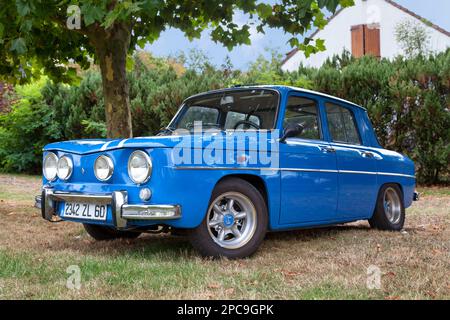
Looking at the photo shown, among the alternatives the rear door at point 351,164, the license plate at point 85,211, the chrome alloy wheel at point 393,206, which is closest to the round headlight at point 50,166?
the license plate at point 85,211

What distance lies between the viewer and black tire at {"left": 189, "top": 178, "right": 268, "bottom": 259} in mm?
4320

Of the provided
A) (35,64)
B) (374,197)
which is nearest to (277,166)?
(374,197)

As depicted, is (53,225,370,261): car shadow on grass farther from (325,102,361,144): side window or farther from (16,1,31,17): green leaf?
(16,1,31,17): green leaf

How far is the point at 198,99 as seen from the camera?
5.87 meters

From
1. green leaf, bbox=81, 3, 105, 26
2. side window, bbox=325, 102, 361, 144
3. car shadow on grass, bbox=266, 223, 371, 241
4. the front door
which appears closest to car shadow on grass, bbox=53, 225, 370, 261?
car shadow on grass, bbox=266, 223, 371, 241

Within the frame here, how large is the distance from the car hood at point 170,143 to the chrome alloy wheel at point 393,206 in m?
2.58

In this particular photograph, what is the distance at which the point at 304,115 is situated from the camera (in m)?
5.45

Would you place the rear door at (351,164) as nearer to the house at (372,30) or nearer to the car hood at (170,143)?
the car hood at (170,143)

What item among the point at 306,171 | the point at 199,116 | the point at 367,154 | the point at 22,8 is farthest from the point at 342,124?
the point at 22,8

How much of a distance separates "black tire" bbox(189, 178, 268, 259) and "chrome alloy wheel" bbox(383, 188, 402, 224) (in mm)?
2687

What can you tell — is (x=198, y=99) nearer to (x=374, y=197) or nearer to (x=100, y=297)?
(x=374, y=197)

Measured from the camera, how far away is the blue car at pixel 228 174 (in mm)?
4152

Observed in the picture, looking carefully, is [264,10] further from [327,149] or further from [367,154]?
[327,149]

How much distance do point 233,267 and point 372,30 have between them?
21.4 metres
